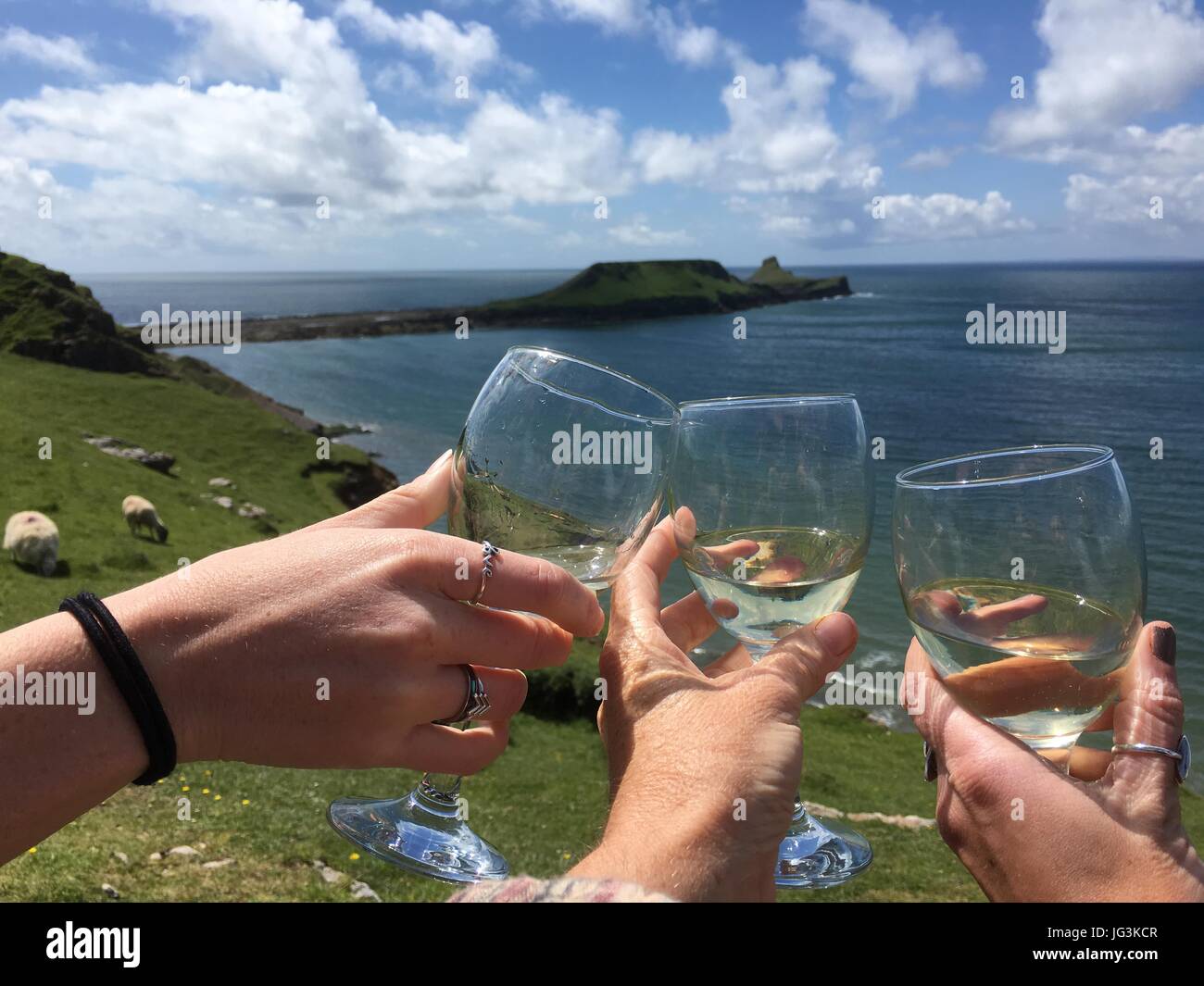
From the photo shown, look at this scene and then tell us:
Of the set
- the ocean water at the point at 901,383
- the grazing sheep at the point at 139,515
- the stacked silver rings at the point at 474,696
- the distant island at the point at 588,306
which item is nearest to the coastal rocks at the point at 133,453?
the grazing sheep at the point at 139,515

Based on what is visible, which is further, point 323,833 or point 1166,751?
point 323,833

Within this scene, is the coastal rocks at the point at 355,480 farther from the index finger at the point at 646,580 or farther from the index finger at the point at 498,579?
the index finger at the point at 498,579

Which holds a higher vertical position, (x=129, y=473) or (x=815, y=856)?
(x=815, y=856)

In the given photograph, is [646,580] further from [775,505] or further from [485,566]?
[485,566]

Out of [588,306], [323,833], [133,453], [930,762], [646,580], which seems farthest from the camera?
[588,306]

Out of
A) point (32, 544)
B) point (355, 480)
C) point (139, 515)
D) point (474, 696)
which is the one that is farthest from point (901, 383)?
point (474, 696)
